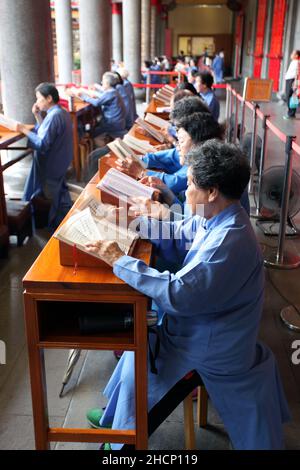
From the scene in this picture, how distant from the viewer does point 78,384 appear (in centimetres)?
210

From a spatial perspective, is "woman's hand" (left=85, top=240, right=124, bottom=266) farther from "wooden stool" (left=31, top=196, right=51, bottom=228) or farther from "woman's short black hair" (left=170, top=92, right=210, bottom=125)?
"wooden stool" (left=31, top=196, right=51, bottom=228)

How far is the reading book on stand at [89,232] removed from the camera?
4.77 feet

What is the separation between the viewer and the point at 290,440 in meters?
1.81

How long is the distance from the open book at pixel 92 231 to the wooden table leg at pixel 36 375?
0.21 metres

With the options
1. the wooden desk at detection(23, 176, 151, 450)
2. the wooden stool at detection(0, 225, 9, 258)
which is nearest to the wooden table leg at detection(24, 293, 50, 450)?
the wooden desk at detection(23, 176, 151, 450)

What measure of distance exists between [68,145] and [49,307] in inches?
103

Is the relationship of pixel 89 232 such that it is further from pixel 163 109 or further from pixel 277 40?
pixel 277 40

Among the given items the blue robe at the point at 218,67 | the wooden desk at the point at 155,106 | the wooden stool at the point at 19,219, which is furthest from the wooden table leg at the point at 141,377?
the blue robe at the point at 218,67

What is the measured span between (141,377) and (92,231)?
18.5 inches

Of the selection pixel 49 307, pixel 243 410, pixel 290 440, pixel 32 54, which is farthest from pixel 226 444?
pixel 32 54

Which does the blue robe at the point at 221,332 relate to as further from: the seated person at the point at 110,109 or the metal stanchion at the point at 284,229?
the seated person at the point at 110,109

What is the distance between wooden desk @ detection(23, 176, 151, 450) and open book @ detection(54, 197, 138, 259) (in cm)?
7

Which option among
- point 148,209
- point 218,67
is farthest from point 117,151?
point 218,67
